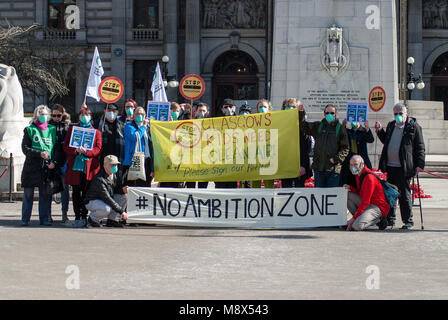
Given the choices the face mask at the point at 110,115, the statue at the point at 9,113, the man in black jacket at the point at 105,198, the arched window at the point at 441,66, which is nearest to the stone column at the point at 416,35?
the arched window at the point at 441,66

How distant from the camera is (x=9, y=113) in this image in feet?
63.2

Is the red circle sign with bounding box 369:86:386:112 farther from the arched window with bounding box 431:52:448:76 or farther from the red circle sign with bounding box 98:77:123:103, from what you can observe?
the arched window with bounding box 431:52:448:76

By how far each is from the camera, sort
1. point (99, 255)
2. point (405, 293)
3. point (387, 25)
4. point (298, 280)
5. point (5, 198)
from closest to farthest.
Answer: point (405, 293)
point (298, 280)
point (99, 255)
point (5, 198)
point (387, 25)

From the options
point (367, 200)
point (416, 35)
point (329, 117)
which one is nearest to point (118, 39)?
point (416, 35)

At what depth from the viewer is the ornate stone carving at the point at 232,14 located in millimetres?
52719

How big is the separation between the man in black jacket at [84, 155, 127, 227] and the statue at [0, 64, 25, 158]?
19.1ft

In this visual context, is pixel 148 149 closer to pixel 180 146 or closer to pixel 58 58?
pixel 180 146

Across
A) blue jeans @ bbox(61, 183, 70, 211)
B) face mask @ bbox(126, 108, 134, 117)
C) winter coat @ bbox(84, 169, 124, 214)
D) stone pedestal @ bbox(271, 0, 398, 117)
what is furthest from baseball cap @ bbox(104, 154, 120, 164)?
stone pedestal @ bbox(271, 0, 398, 117)

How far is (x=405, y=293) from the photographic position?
8508mm

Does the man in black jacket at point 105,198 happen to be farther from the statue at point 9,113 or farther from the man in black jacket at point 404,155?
the statue at point 9,113

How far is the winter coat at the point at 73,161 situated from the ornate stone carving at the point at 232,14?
3931 cm

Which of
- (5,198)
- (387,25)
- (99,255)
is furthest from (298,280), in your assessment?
(387,25)

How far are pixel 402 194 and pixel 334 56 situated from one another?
8679mm

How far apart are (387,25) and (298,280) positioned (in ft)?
45.7
